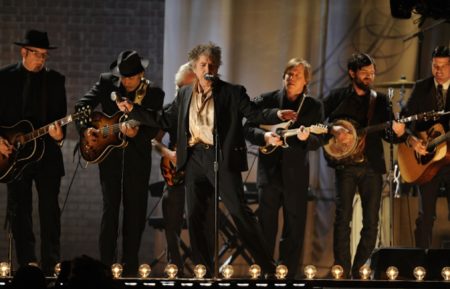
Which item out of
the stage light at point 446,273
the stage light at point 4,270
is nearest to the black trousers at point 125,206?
the stage light at point 4,270

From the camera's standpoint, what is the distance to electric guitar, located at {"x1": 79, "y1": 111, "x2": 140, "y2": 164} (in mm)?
8914

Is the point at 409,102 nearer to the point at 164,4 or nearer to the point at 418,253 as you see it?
the point at 418,253

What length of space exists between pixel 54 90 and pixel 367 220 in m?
2.94

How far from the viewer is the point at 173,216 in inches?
370

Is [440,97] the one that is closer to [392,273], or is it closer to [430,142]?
[430,142]

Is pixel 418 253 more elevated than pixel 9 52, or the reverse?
pixel 9 52

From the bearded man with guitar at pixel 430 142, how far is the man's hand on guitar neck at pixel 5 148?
3490mm

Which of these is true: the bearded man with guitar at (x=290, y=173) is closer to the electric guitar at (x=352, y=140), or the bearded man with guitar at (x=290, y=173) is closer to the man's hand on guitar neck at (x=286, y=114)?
the electric guitar at (x=352, y=140)

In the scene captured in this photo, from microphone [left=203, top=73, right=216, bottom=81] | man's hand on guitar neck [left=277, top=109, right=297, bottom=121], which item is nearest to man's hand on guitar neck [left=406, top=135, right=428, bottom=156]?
man's hand on guitar neck [left=277, top=109, right=297, bottom=121]

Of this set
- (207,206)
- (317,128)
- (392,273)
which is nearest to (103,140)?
(207,206)

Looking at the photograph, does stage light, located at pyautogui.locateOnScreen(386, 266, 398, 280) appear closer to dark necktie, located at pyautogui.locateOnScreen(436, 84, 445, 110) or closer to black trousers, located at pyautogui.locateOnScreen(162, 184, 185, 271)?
dark necktie, located at pyautogui.locateOnScreen(436, 84, 445, 110)

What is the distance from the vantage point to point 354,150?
9.09 metres

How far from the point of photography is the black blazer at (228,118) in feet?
27.4

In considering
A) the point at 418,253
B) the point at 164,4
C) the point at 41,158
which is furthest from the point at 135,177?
the point at 164,4
